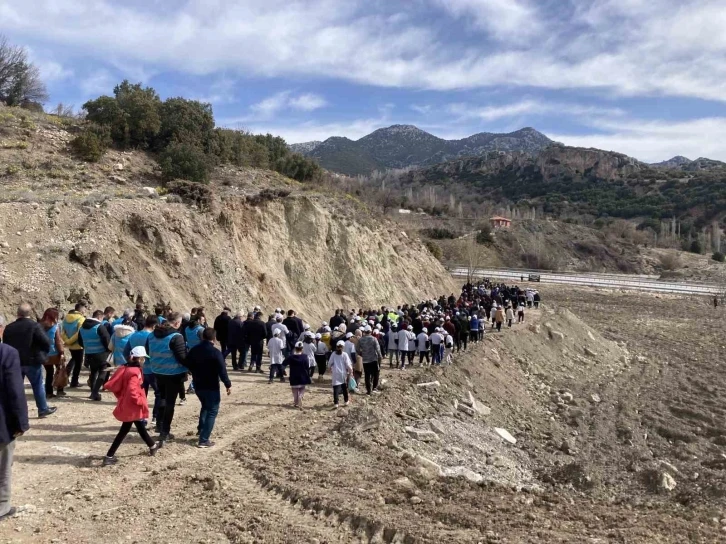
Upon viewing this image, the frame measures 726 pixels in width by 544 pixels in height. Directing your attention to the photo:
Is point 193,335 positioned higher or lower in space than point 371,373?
higher

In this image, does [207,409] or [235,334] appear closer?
[207,409]

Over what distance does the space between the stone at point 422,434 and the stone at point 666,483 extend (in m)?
4.23

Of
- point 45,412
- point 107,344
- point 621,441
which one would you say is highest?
point 107,344

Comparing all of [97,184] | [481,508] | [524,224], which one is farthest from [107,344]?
[524,224]

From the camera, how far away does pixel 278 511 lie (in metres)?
6.28

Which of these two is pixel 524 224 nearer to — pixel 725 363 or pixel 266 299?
pixel 725 363

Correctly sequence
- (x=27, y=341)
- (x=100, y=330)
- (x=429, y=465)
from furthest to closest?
1. (x=100, y=330)
2. (x=429, y=465)
3. (x=27, y=341)

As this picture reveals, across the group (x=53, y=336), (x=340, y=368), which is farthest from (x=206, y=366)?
(x=340, y=368)

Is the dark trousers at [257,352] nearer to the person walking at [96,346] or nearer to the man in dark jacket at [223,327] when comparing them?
the man in dark jacket at [223,327]

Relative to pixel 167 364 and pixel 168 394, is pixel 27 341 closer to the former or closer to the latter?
pixel 167 364

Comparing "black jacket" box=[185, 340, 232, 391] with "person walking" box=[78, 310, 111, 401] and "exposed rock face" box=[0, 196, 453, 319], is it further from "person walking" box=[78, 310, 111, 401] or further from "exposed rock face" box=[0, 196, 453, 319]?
"exposed rock face" box=[0, 196, 453, 319]

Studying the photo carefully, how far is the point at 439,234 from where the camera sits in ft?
279

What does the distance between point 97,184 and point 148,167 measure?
3.32m

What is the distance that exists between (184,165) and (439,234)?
64.8 meters
